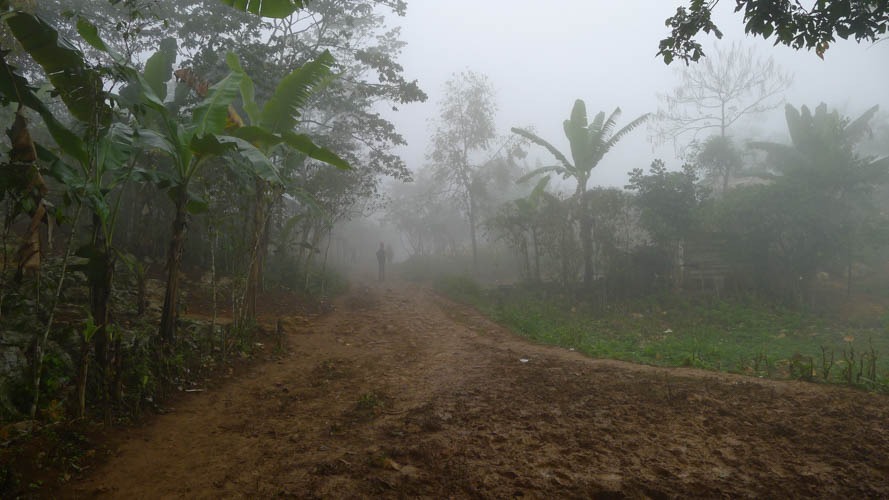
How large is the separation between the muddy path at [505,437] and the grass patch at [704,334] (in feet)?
2.92

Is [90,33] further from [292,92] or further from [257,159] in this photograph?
[292,92]

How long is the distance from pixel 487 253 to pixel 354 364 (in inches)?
718

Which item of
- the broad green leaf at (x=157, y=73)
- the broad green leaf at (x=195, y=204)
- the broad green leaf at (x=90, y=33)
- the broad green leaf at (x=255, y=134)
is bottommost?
the broad green leaf at (x=195, y=204)

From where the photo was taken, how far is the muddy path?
267 cm

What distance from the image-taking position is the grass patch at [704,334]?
5578mm

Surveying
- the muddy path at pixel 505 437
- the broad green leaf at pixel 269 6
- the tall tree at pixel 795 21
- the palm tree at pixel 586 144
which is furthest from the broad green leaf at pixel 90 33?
the palm tree at pixel 586 144

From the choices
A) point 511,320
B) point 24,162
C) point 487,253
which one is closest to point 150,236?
point 24,162

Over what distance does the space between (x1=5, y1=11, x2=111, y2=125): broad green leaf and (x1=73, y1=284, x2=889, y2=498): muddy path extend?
2.62 m

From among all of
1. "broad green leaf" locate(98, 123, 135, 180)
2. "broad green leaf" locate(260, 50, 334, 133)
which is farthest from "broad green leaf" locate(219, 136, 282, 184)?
"broad green leaf" locate(260, 50, 334, 133)

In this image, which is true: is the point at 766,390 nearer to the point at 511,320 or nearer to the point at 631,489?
the point at 631,489

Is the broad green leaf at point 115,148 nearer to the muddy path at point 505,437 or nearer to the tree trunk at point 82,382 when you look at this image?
the tree trunk at point 82,382

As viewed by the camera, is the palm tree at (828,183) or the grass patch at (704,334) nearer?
the grass patch at (704,334)

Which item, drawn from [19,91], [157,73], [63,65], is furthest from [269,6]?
[157,73]

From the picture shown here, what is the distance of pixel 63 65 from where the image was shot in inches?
129
